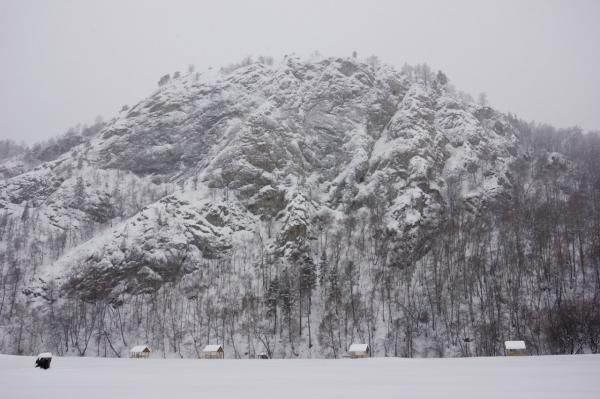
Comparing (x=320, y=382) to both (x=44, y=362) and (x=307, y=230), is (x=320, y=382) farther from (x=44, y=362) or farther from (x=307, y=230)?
(x=307, y=230)

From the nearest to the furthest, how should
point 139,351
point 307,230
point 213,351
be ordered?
1. point 213,351
2. point 139,351
3. point 307,230

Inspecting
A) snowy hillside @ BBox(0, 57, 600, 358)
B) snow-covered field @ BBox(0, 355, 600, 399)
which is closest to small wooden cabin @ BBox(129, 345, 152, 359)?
snowy hillside @ BBox(0, 57, 600, 358)

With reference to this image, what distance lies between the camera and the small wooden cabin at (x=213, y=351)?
71188mm

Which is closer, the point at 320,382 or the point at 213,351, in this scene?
the point at 320,382

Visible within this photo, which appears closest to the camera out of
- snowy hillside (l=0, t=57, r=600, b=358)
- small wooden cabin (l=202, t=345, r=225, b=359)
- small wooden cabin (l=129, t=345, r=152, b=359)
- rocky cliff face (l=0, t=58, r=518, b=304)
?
small wooden cabin (l=202, t=345, r=225, b=359)

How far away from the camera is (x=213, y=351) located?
7194cm

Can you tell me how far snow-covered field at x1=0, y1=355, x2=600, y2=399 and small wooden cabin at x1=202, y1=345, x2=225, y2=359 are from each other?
3385cm

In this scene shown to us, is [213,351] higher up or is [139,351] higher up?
[139,351]

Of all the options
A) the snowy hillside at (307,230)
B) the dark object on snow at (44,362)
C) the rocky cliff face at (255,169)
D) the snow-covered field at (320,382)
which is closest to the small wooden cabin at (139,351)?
the snowy hillside at (307,230)

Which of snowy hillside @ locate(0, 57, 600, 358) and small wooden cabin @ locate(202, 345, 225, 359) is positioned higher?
snowy hillside @ locate(0, 57, 600, 358)

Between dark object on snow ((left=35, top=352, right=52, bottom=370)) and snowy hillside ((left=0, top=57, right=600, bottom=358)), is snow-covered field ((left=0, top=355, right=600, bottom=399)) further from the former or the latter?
snowy hillside ((left=0, top=57, right=600, bottom=358))

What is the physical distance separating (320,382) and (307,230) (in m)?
85.4

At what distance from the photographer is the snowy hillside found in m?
85.7

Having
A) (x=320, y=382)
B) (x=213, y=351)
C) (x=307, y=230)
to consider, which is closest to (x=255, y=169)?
(x=307, y=230)
